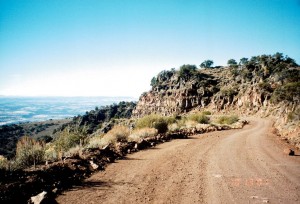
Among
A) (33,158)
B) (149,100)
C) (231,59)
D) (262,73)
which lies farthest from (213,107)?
(33,158)

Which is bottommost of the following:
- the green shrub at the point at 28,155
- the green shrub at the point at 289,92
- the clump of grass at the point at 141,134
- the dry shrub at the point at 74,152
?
the clump of grass at the point at 141,134

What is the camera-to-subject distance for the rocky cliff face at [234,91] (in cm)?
4938

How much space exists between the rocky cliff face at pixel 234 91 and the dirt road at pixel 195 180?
2721 cm

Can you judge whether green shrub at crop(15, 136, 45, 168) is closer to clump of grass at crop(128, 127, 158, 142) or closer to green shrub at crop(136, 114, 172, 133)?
clump of grass at crop(128, 127, 158, 142)

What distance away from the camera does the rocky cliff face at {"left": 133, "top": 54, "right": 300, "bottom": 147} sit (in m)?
49.4

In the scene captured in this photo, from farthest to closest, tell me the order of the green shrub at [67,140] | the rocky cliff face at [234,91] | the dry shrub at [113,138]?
the rocky cliff face at [234,91] < the dry shrub at [113,138] < the green shrub at [67,140]

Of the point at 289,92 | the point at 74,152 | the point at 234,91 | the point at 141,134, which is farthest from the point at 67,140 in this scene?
the point at 234,91

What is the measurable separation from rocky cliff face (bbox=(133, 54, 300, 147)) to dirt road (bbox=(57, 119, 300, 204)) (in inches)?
1071

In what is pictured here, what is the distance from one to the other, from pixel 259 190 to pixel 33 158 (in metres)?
8.16

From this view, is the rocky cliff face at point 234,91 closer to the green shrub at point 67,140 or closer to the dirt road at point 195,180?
the dirt road at point 195,180

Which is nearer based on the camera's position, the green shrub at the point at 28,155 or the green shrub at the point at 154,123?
the green shrub at the point at 28,155

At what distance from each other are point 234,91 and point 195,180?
57.5m

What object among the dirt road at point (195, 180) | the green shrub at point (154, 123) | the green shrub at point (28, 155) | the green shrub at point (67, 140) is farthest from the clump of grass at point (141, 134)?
the green shrub at point (28, 155)

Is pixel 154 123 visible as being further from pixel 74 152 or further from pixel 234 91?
pixel 234 91
